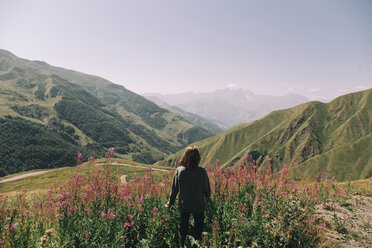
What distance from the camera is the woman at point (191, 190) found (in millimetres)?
5477

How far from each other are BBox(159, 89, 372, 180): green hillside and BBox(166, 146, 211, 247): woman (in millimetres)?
135882

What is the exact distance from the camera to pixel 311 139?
152 meters

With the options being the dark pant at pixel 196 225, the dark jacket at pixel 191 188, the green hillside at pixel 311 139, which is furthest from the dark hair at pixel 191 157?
the green hillside at pixel 311 139

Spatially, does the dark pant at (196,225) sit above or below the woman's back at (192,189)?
below

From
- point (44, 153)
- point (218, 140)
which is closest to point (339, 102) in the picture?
point (218, 140)

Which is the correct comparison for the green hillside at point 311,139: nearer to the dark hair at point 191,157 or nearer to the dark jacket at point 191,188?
the dark jacket at point 191,188

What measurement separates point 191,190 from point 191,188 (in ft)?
0.18

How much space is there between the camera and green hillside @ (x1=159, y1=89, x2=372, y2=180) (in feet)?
388

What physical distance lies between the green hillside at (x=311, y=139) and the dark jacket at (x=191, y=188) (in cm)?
13595

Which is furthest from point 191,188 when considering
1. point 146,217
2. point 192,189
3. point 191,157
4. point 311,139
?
point 311,139

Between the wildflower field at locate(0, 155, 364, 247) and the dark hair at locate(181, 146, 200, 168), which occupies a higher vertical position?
the dark hair at locate(181, 146, 200, 168)

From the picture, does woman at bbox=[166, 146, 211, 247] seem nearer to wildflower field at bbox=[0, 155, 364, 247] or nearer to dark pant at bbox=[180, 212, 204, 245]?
dark pant at bbox=[180, 212, 204, 245]

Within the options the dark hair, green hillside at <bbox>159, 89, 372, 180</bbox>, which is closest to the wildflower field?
the dark hair

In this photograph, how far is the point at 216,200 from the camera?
24.6 feet
